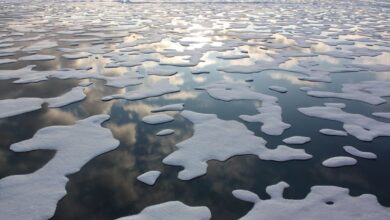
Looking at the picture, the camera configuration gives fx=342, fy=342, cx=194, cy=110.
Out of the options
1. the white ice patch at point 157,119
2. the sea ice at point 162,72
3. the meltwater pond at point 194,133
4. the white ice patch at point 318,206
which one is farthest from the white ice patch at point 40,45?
the white ice patch at point 318,206

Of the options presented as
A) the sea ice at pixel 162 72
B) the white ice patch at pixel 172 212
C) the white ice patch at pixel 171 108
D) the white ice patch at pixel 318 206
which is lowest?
the white ice patch at pixel 172 212

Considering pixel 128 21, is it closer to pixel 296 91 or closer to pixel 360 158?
pixel 296 91

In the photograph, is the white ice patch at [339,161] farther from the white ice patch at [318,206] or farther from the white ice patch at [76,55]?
the white ice patch at [76,55]

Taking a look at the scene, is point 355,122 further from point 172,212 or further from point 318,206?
point 172,212

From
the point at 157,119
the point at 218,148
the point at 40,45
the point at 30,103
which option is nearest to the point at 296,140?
the point at 218,148

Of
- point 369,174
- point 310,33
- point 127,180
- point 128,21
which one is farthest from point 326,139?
point 128,21

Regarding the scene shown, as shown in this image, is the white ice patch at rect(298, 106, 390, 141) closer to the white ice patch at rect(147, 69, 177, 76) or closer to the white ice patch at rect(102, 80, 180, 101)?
the white ice patch at rect(102, 80, 180, 101)
